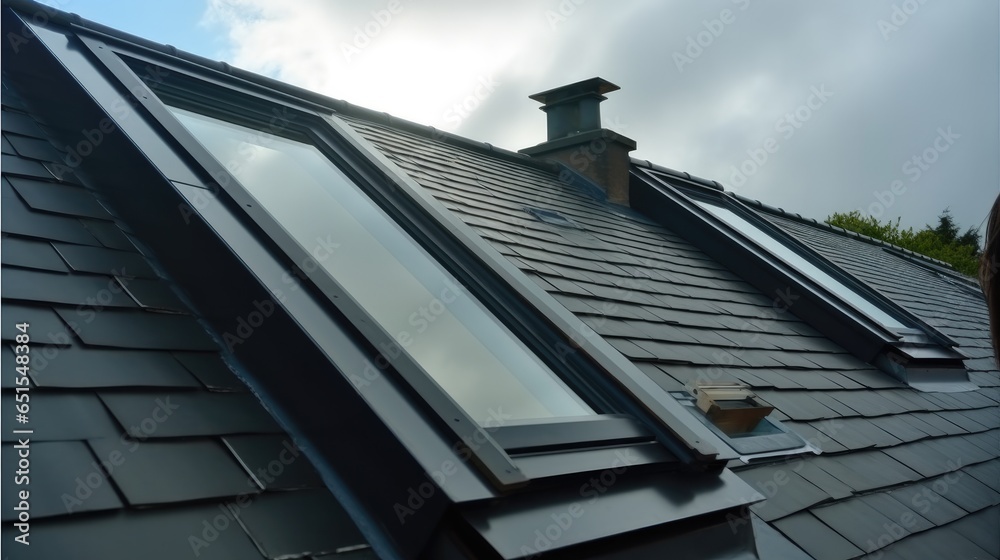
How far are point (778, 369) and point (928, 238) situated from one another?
41060 millimetres

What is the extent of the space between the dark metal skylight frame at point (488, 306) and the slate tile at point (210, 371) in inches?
15.1

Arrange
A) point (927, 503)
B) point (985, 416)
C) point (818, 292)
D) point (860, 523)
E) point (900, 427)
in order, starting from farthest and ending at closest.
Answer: point (818, 292) < point (985, 416) < point (900, 427) < point (927, 503) < point (860, 523)

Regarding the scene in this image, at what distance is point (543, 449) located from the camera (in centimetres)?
223

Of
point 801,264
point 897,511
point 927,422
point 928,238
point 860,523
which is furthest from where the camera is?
point 928,238

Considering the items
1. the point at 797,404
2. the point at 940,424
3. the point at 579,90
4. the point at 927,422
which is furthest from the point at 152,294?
the point at 579,90

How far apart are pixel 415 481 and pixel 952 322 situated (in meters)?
8.44

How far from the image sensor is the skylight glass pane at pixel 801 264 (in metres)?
6.36

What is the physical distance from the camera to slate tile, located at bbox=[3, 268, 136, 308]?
2166 millimetres

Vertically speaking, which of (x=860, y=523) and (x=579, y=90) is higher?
(x=579, y=90)

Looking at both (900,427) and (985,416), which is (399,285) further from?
(985,416)

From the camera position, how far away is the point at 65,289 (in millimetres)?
2262

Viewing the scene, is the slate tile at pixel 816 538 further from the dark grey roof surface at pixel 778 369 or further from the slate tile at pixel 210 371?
the slate tile at pixel 210 371

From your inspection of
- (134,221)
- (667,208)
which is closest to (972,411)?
(667,208)

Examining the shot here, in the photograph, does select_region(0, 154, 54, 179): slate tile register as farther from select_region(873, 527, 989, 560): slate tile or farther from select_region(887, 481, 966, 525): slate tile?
select_region(887, 481, 966, 525): slate tile
